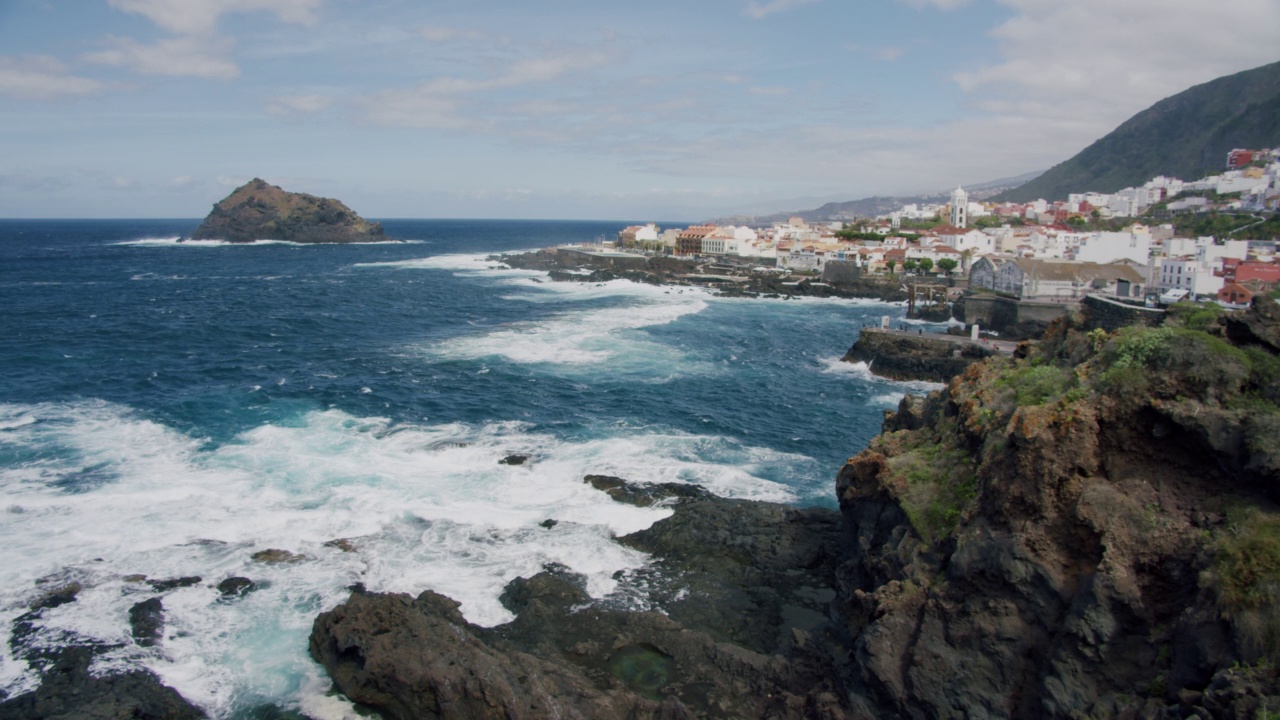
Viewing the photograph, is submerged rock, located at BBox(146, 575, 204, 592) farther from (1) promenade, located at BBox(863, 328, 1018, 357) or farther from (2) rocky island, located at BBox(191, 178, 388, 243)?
(2) rocky island, located at BBox(191, 178, 388, 243)

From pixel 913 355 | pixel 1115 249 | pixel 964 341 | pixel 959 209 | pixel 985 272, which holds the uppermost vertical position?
pixel 959 209

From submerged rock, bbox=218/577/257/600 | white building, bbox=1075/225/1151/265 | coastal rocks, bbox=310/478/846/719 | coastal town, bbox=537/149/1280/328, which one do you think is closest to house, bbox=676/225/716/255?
coastal town, bbox=537/149/1280/328

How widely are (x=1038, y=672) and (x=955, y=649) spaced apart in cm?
129

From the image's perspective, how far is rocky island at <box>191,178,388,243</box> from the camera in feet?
557

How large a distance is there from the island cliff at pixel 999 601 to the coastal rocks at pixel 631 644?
49mm

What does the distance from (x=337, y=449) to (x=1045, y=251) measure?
8342cm

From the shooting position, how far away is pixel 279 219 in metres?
172

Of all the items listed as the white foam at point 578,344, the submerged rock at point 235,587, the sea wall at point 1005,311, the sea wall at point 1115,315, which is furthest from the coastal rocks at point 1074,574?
the sea wall at point 1005,311

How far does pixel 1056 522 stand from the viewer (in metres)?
13.4

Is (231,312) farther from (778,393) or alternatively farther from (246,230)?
(246,230)

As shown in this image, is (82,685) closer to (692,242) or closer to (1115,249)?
(1115,249)

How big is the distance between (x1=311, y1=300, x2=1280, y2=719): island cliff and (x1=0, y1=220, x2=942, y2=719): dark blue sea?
1903mm

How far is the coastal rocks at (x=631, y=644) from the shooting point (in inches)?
573

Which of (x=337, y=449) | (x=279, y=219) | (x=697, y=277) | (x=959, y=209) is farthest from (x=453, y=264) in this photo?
(x=959, y=209)
